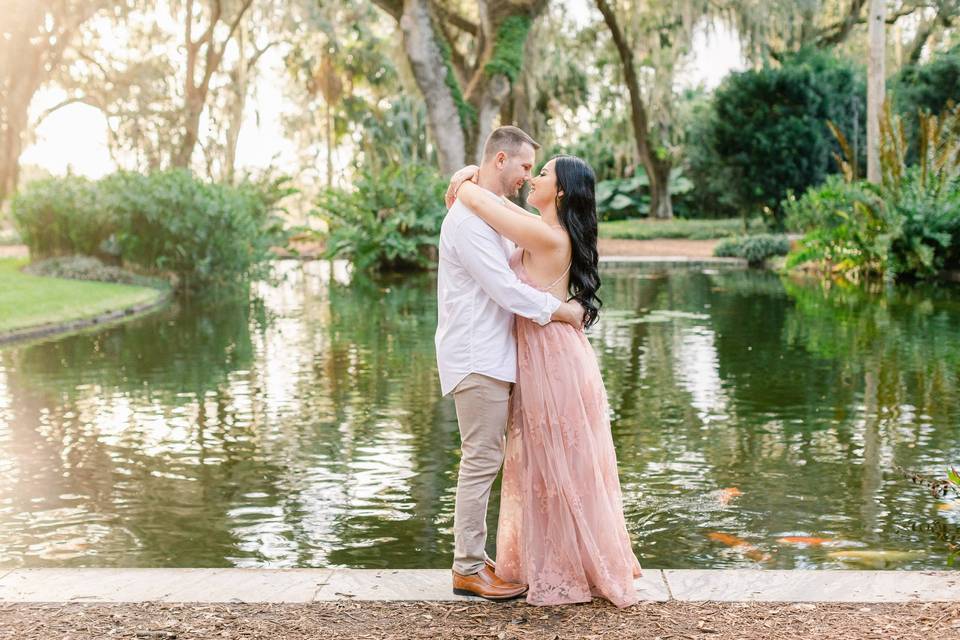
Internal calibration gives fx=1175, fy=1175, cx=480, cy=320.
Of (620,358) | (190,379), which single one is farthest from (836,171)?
(190,379)

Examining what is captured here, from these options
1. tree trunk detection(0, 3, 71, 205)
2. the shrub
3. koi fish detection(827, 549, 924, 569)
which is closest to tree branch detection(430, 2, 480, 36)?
the shrub

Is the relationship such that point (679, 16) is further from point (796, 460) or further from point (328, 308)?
point (796, 460)

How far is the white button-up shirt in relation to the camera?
15.0 ft

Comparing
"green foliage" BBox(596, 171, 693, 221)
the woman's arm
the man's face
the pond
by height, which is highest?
"green foliage" BBox(596, 171, 693, 221)

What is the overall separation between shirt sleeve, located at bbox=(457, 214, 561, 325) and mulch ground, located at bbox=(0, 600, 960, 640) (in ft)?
3.77

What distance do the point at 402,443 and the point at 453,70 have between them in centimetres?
2065

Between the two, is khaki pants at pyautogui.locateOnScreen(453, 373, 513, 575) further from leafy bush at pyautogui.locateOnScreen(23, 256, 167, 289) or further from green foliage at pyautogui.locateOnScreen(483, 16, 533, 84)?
green foliage at pyautogui.locateOnScreen(483, 16, 533, 84)

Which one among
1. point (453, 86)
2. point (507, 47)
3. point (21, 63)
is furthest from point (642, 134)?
point (21, 63)

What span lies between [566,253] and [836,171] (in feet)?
105

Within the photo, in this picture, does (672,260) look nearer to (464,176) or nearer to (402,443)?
(402,443)

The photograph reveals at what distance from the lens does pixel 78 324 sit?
16.8 metres

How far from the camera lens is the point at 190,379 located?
1151 cm

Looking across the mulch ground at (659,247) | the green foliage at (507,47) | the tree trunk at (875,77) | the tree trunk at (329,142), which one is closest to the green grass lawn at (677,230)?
the mulch ground at (659,247)

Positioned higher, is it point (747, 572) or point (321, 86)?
point (321, 86)
